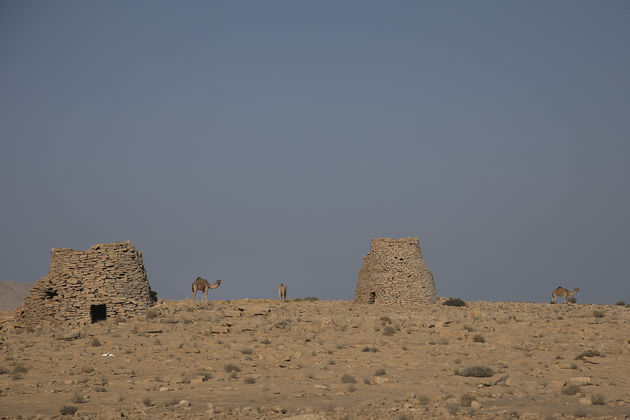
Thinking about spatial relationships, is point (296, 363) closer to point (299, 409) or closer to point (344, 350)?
point (344, 350)

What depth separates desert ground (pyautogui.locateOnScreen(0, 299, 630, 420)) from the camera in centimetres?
1593

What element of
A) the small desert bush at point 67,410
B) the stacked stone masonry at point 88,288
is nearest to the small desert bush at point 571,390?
the small desert bush at point 67,410

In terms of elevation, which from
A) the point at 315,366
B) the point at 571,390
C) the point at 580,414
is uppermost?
the point at 315,366

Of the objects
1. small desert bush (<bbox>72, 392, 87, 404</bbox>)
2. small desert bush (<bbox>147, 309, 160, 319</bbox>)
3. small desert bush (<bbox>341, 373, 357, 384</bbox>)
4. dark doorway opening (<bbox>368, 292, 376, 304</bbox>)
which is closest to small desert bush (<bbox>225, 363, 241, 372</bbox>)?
small desert bush (<bbox>341, 373, 357, 384</bbox>)

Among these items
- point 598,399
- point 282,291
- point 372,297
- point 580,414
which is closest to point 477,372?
point 598,399

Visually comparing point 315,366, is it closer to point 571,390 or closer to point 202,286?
point 571,390

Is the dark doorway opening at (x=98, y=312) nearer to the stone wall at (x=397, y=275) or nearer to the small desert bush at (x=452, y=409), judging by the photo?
the stone wall at (x=397, y=275)

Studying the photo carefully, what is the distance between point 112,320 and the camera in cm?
3036

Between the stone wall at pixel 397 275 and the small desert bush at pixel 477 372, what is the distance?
19.9m

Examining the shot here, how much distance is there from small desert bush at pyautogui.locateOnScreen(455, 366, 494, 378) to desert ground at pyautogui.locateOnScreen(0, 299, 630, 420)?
39mm

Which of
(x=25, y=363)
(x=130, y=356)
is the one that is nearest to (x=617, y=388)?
(x=130, y=356)

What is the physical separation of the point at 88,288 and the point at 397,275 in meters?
19.3

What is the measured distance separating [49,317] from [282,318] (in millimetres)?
10869

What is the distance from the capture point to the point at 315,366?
2273cm
